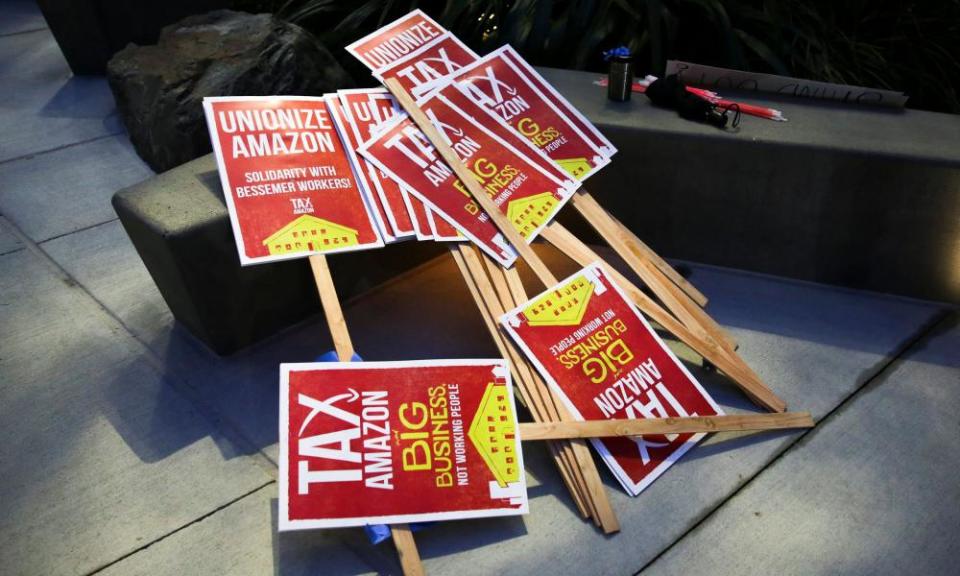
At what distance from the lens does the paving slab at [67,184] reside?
3.37m

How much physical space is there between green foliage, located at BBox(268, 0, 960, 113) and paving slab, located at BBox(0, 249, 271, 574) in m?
2.08

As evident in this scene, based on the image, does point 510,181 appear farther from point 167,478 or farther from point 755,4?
point 755,4

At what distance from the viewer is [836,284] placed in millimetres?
2906

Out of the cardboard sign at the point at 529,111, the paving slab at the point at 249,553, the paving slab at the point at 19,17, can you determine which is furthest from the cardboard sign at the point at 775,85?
the paving slab at the point at 19,17

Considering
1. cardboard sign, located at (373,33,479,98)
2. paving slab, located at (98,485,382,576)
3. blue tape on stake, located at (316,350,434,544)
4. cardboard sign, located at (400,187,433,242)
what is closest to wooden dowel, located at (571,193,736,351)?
cardboard sign, located at (400,187,433,242)

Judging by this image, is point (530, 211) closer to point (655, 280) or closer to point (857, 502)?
point (655, 280)

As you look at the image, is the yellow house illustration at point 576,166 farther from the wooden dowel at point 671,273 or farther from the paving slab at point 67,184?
the paving slab at point 67,184

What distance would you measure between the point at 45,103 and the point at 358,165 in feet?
9.69

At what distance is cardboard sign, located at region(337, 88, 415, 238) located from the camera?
248 centimetres

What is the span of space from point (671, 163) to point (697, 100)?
0.25 meters

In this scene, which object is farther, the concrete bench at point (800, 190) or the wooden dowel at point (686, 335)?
the concrete bench at point (800, 190)

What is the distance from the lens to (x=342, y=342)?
7.34ft

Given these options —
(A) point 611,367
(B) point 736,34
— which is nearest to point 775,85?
(B) point 736,34

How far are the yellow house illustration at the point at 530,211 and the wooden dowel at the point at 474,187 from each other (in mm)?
43
